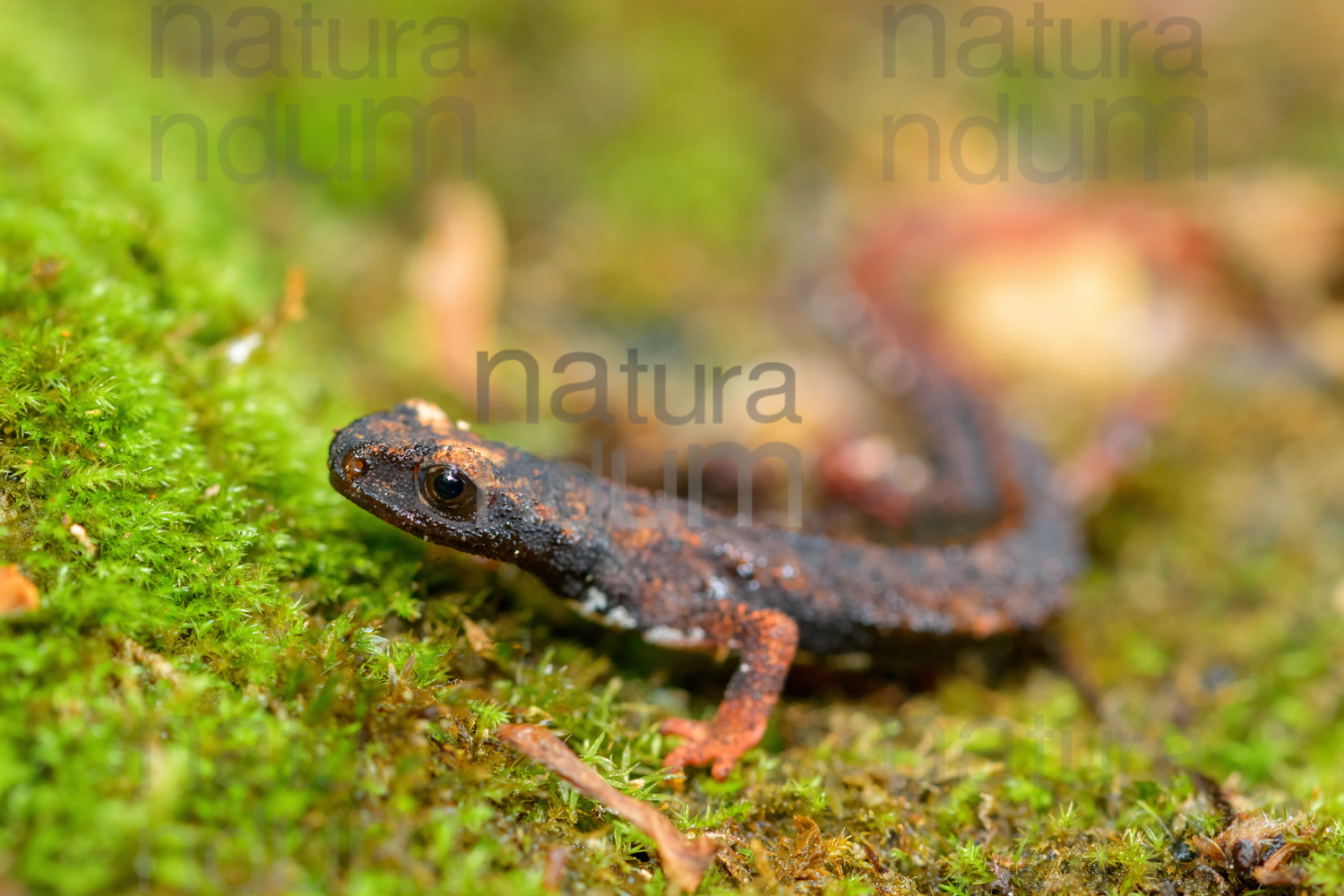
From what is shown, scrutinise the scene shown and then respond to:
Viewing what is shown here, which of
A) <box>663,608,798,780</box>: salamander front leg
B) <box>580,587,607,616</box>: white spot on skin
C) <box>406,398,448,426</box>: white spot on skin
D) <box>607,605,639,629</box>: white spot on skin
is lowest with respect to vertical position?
<box>663,608,798,780</box>: salamander front leg

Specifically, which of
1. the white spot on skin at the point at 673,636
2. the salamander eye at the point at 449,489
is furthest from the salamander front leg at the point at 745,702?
the salamander eye at the point at 449,489

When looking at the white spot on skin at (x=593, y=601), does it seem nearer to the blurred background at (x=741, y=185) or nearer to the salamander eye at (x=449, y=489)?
the salamander eye at (x=449, y=489)

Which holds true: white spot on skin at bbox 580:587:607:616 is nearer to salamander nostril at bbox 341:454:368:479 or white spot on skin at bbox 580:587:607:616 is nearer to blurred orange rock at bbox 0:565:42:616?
salamander nostril at bbox 341:454:368:479

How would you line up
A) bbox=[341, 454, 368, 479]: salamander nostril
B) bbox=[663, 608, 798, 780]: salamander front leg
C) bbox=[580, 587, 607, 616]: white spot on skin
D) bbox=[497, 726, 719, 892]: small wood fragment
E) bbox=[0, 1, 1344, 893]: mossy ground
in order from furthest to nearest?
bbox=[580, 587, 607, 616]: white spot on skin → bbox=[663, 608, 798, 780]: salamander front leg → bbox=[341, 454, 368, 479]: salamander nostril → bbox=[497, 726, 719, 892]: small wood fragment → bbox=[0, 1, 1344, 893]: mossy ground

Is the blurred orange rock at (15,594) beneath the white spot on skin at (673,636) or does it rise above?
above

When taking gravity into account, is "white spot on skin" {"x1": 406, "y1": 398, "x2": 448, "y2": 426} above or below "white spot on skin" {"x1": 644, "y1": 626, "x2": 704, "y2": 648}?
above

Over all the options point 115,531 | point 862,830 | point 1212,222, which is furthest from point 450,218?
point 1212,222

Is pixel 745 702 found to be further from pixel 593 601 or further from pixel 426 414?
pixel 426 414

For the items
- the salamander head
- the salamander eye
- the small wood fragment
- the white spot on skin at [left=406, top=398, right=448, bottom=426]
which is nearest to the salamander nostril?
the salamander head
